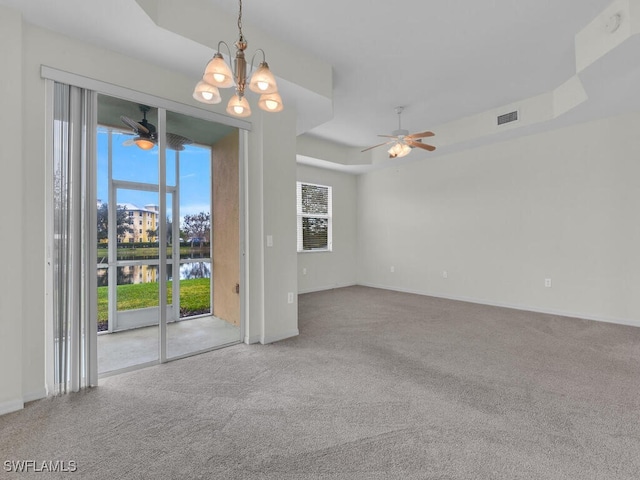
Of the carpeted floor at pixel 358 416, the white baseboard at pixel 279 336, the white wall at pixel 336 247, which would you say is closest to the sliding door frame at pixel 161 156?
the white baseboard at pixel 279 336

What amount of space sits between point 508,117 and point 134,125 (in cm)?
503

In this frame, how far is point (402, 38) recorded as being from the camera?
118 inches

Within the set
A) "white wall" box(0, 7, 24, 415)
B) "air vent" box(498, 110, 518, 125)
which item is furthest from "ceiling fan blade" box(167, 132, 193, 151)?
"air vent" box(498, 110, 518, 125)

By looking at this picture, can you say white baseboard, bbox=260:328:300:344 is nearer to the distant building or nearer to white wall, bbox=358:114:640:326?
the distant building

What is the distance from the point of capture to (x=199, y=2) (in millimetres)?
2473

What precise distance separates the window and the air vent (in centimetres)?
360

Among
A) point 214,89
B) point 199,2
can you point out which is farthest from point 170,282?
point 199,2

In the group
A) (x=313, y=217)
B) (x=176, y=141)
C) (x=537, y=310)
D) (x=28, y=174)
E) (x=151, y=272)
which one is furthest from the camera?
(x=313, y=217)

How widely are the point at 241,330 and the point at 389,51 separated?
345 centimetres

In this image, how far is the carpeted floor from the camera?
1.61 meters

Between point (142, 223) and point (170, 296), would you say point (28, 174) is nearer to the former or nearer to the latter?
point (142, 223)

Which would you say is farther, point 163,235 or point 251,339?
point 251,339

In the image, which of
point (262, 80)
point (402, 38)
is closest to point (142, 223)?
point (262, 80)

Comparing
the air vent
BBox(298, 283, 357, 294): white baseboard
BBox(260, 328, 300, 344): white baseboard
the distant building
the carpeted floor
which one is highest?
the air vent
